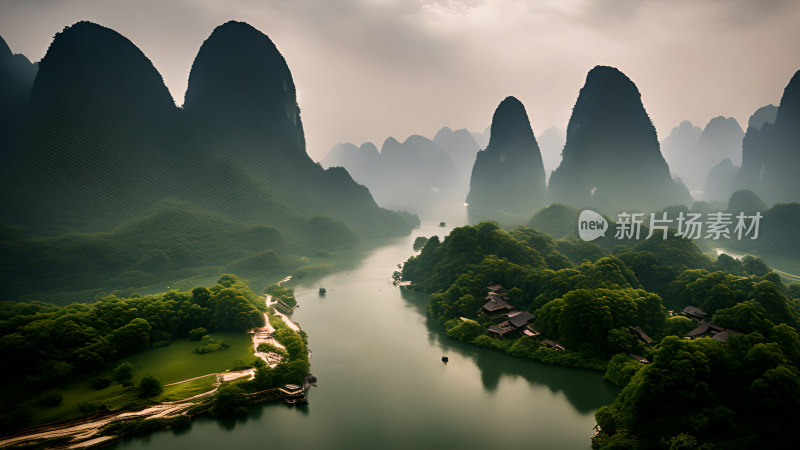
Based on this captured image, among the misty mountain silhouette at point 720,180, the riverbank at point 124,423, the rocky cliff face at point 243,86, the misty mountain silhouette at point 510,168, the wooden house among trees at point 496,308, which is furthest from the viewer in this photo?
the misty mountain silhouette at point 720,180

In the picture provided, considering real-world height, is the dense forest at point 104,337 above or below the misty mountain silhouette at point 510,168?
below

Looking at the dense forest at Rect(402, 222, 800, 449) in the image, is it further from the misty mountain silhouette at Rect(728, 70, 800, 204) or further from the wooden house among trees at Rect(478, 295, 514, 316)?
the misty mountain silhouette at Rect(728, 70, 800, 204)

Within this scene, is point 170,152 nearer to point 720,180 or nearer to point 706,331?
point 706,331

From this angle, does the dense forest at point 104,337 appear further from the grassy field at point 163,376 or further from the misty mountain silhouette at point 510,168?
the misty mountain silhouette at point 510,168

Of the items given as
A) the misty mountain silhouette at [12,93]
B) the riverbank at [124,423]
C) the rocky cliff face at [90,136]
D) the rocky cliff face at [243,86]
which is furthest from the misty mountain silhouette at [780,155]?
the misty mountain silhouette at [12,93]

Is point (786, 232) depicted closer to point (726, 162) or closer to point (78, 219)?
point (726, 162)

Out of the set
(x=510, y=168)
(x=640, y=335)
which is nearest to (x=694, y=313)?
(x=640, y=335)
